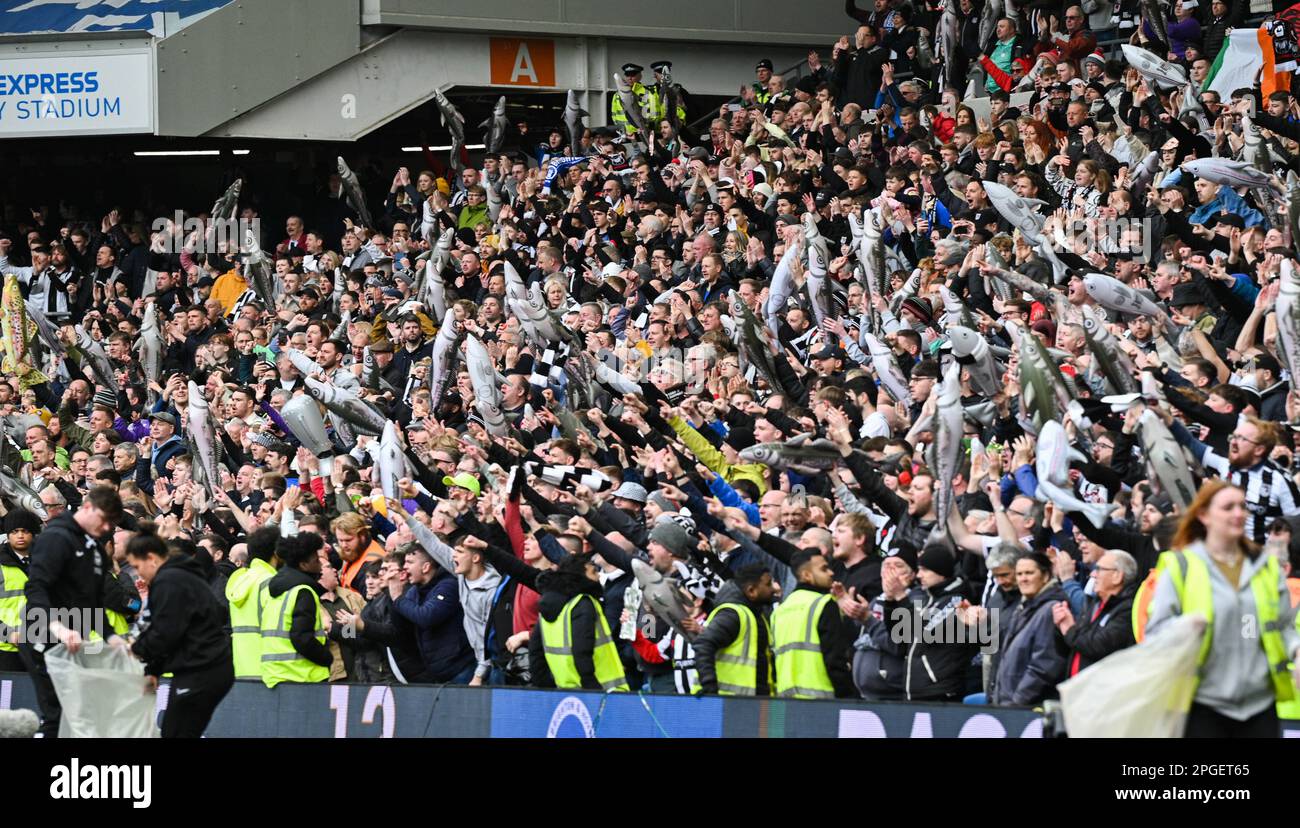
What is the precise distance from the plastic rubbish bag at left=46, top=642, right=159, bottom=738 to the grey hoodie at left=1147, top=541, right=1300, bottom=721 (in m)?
4.55

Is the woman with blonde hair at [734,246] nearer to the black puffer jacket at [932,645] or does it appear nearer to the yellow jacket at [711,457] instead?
the yellow jacket at [711,457]

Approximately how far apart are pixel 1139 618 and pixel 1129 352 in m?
3.30

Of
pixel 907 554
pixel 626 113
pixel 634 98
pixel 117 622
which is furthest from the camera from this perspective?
pixel 626 113

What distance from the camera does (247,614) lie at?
1065 centimetres

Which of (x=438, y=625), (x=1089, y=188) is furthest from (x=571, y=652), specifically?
(x=1089, y=188)

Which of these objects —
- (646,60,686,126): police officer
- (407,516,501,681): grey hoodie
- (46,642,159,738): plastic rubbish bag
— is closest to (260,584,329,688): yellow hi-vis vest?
(407,516,501,681): grey hoodie

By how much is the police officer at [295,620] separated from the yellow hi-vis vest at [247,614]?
70mm

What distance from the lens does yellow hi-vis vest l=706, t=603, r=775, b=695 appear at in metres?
9.29

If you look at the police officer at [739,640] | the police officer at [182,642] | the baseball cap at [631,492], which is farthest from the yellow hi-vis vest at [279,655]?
the police officer at [739,640]

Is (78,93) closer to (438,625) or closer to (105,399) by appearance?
(105,399)

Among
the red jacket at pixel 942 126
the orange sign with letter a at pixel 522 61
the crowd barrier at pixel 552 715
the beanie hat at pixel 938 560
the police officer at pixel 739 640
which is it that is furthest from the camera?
the orange sign with letter a at pixel 522 61

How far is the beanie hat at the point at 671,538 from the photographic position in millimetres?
9686

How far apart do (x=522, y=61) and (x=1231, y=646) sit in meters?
18.8
